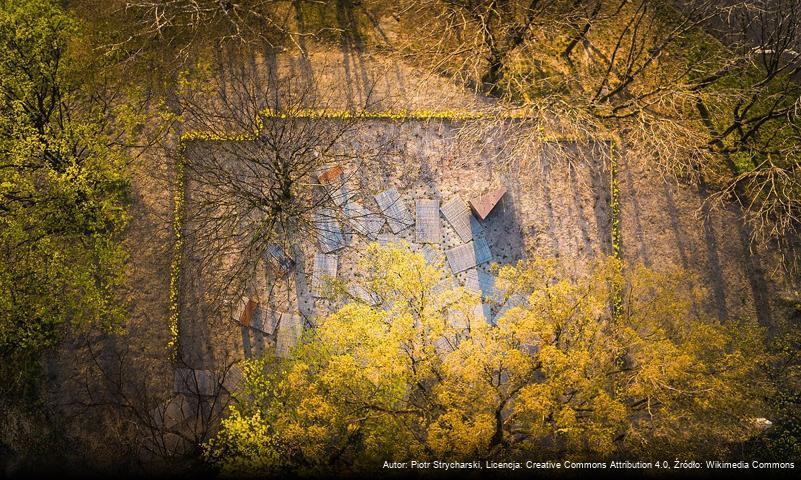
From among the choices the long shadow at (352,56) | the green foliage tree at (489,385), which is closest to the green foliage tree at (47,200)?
the green foliage tree at (489,385)

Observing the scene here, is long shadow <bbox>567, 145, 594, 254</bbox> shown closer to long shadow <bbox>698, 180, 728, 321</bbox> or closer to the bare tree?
long shadow <bbox>698, 180, 728, 321</bbox>

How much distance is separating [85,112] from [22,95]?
3.71m

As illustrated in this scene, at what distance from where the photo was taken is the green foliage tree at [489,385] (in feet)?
56.1

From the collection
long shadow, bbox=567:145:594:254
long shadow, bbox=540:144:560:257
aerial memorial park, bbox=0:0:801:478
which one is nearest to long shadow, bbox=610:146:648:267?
aerial memorial park, bbox=0:0:801:478

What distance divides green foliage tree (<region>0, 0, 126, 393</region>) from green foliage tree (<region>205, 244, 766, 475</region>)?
23.1 feet

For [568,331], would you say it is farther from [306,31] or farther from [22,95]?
[22,95]

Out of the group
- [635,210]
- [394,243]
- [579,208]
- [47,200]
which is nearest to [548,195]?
[579,208]

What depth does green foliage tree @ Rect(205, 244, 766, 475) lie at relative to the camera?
17109mm

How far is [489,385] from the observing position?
57.8 feet

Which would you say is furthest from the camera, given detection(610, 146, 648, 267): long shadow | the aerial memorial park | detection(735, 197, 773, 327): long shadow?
detection(610, 146, 648, 267): long shadow

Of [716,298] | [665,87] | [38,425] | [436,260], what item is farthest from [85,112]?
[716,298]

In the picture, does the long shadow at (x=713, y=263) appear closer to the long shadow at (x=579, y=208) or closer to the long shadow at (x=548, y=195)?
the long shadow at (x=579, y=208)

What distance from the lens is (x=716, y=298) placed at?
73.4 feet

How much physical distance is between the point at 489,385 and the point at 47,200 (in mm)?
15919
